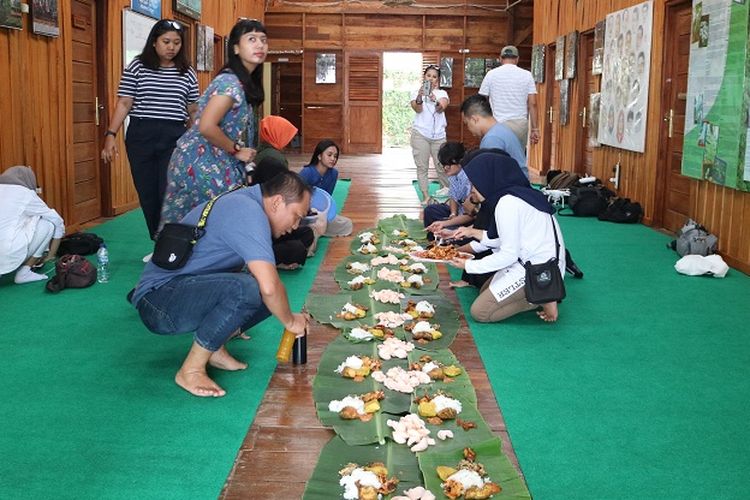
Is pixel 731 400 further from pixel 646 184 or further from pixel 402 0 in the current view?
pixel 402 0

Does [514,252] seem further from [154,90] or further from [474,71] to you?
[474,71]

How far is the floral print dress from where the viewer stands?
4223 mm

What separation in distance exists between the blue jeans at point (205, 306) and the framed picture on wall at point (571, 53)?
378 inches

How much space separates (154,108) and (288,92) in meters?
14.5

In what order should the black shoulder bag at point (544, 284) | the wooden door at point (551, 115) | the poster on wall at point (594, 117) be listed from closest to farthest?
the black shoulder bag at point (544, 284)
the poster on wall at point (594, 117)
the wooden door at point (551, 115)

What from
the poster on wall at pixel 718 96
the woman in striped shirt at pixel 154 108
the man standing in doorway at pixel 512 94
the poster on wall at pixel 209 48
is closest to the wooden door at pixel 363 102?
the poster on wall at pixel 209 48

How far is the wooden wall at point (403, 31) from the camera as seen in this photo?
725 inches

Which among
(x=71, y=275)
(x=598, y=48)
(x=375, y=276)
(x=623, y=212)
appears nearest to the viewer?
(x=71, y=275)

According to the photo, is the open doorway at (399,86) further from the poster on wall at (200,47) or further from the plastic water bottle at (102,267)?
the plastic water bottle at (102,267)

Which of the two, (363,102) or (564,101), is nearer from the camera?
(564,101)

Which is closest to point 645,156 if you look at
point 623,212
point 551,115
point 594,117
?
point 623,212

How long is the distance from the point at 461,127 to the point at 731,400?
1544cm

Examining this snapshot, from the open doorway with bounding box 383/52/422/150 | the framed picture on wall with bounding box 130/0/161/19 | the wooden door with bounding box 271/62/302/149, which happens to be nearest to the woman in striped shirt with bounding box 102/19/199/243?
the framed picture on wall with bounding box 130/0/161/19

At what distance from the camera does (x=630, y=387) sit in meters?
3.63
